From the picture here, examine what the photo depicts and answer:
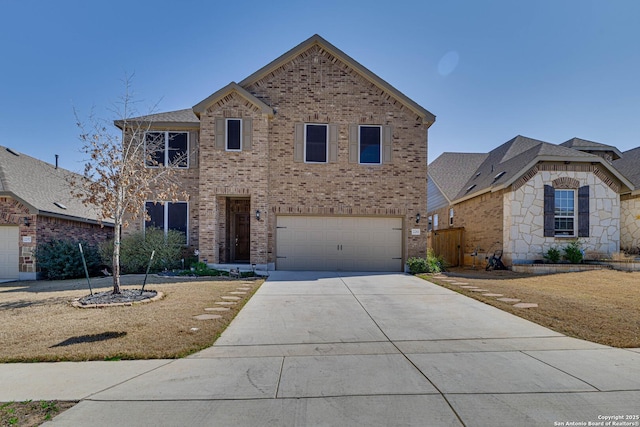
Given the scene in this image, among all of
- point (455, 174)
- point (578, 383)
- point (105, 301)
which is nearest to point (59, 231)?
point (105, 301)

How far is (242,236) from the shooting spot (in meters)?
15.7

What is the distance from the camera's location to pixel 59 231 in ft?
48.7

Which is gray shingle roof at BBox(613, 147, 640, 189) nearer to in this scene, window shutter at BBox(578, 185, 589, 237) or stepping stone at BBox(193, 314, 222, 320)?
window shutter at BBox(578, 185, 589, 237)

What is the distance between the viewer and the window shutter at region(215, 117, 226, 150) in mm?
13438

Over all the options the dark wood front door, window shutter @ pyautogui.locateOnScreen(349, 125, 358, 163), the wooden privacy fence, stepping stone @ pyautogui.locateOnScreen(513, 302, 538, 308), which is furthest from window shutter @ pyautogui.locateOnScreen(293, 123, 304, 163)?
the wooden privacy fence

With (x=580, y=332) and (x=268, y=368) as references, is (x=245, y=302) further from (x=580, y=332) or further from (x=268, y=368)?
(x=580, y=332)

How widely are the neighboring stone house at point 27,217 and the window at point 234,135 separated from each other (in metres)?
5.52

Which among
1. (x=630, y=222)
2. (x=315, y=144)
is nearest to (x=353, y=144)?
(x=315, y=144)

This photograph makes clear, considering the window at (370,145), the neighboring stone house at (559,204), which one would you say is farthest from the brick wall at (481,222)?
the window at (370,145)

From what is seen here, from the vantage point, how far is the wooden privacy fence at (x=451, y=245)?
63.1 feet

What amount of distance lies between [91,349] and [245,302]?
3.48 metres

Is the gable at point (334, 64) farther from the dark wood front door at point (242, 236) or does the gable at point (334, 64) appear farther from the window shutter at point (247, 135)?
the dark wood front door at point (242, 236)

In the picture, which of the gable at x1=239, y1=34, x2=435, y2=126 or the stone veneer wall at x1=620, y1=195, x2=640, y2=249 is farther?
the stone veneer wall at x1=620, y1=195, x2=640, y2=249

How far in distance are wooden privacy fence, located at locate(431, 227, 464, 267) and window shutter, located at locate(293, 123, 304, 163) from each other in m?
9.46
